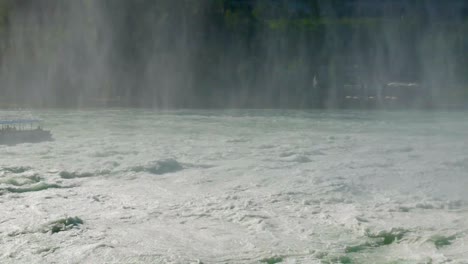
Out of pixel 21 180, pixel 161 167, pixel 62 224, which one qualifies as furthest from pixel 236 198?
pixel 21 180

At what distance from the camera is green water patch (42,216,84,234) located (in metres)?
7.12

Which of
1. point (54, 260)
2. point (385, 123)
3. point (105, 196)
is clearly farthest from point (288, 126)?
point (54, 260)

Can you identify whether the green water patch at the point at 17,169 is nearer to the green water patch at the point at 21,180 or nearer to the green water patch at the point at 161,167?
the green water patch at the point at 21,180

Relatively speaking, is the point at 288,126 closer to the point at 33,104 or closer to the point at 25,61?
the point at 33,104

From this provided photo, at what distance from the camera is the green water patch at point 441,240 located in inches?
256

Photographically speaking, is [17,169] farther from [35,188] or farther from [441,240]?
[441,240]

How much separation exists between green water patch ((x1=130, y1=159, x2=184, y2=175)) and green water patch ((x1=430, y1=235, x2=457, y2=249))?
5.46 meters

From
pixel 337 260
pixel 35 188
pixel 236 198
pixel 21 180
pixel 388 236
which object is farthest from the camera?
pixel 21 180

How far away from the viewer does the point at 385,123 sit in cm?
2025

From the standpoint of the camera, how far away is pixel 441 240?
6.64 metres

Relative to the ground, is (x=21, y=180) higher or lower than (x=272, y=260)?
higher

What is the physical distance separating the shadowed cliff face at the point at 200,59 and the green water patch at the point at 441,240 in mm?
21984

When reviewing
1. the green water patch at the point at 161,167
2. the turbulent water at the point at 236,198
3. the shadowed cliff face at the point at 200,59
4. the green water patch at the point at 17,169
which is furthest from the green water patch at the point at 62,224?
the shadowed cliff face at the point at 200,59

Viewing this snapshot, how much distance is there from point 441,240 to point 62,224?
4.11m
